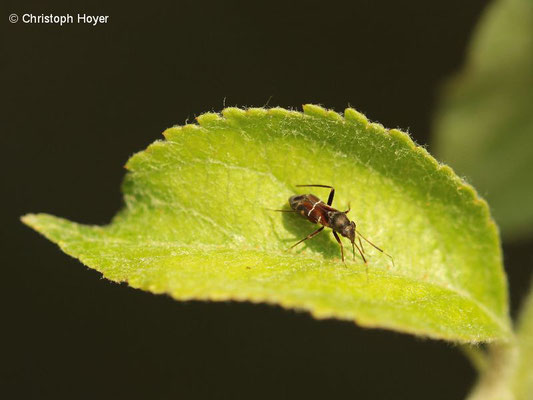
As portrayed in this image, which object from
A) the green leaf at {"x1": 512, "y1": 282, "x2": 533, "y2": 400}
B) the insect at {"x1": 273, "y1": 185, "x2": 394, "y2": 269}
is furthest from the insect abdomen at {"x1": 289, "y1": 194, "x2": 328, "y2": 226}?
the green leaf at {"x1": 512, "y1": 282, "x2": 533, "y2": 400}

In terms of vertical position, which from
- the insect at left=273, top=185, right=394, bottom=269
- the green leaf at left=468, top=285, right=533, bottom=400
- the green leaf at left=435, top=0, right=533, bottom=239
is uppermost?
the green leaf at left=435, top=0, right=533, bottom=239

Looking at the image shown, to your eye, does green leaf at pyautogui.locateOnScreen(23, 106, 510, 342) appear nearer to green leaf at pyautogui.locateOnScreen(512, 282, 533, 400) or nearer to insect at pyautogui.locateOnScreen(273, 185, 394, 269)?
insect at pyautogui.locateOnScreen(273, 185, 394, 269)

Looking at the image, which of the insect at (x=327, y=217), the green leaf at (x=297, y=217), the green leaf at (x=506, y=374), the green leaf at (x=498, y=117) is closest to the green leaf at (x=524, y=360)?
the green leaf at (x=506, y=374)

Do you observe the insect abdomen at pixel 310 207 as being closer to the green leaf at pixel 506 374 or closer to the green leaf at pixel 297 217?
the green leaf at pixel 297 217

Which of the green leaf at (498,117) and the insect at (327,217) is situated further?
the green leaf at (498,117)

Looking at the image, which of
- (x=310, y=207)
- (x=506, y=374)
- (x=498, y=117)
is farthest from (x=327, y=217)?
(x=498, y=117)
